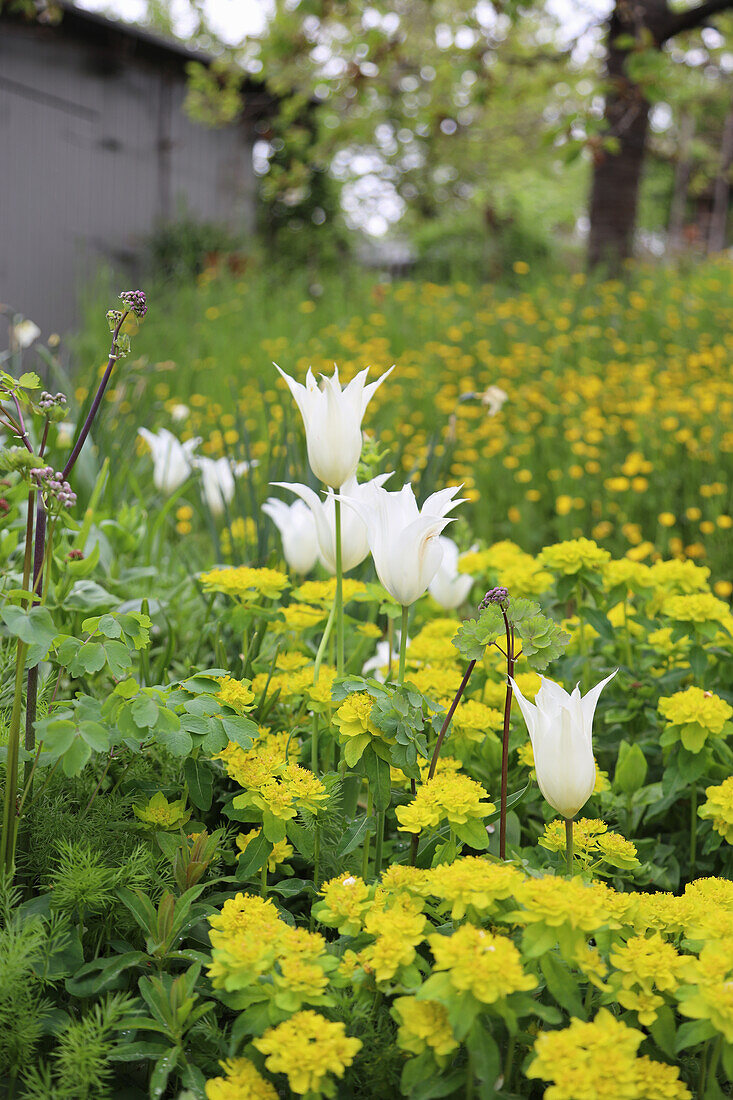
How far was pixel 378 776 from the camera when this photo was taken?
1151mm

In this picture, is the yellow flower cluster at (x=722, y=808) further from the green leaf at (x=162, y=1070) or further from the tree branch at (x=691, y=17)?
the tree branch at (x=691, y=17)

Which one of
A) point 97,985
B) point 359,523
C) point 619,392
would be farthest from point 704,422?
point 97,985

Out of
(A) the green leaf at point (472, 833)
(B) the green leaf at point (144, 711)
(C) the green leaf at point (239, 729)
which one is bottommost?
(A) the green leaf at point (472, 833)

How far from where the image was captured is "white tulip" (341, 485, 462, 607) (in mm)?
1183

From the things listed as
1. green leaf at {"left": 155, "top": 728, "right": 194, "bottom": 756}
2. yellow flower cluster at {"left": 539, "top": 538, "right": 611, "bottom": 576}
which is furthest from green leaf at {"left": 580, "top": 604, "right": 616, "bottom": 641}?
green leaf at {"left": 155, "top": 728, "right": 194, "bottom": 756}

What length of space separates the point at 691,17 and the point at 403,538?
7.27 m

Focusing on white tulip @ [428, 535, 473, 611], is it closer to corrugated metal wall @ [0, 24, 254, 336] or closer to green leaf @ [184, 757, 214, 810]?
green leaf @ [184, 757, 214, 810]

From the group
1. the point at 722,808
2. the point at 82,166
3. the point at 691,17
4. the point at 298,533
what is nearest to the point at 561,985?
the point at 722,808

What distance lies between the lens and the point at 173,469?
2580mm

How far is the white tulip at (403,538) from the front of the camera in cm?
118

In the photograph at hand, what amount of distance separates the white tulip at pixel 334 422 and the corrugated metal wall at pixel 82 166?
29.6 feet

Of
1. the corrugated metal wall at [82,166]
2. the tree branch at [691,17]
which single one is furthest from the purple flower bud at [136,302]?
the corrugated metal wall at [82,166]

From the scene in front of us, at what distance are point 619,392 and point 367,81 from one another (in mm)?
2581

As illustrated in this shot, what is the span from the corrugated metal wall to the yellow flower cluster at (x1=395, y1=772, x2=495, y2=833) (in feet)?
30.8
